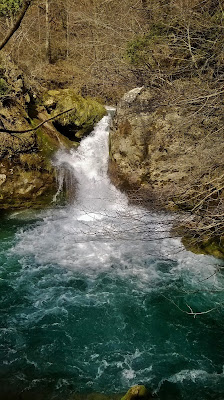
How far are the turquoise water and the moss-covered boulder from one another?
15.5 ft

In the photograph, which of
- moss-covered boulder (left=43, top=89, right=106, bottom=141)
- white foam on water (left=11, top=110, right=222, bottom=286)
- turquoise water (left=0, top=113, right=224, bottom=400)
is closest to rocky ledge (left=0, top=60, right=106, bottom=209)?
moss-covered boulder (left=43, top=89, right=106, bottom=141)

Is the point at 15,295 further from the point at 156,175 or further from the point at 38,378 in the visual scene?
the point at 156,175

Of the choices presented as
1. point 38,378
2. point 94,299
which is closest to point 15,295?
point 94,299

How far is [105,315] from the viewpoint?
7.14 m

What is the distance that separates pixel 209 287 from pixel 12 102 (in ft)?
31.0

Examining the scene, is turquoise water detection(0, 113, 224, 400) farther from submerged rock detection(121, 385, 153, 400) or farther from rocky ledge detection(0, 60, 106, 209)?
rocky ledge detection(0, 60, 106, 209)

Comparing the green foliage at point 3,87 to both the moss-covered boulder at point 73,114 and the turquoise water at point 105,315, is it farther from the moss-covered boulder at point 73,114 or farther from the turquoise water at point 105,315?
the turquoise water at point 105,315

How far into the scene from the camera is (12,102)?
39.9ft

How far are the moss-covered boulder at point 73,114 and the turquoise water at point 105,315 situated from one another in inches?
186

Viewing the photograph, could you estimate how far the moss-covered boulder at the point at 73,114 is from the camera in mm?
13438

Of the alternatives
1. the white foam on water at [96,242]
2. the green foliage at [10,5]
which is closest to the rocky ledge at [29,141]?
the white foam on water at [96,242]

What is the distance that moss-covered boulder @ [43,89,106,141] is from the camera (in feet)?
44.1

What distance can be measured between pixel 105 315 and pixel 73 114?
29.2 ft

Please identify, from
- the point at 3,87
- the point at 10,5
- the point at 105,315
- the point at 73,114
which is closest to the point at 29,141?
the point at 3,87
